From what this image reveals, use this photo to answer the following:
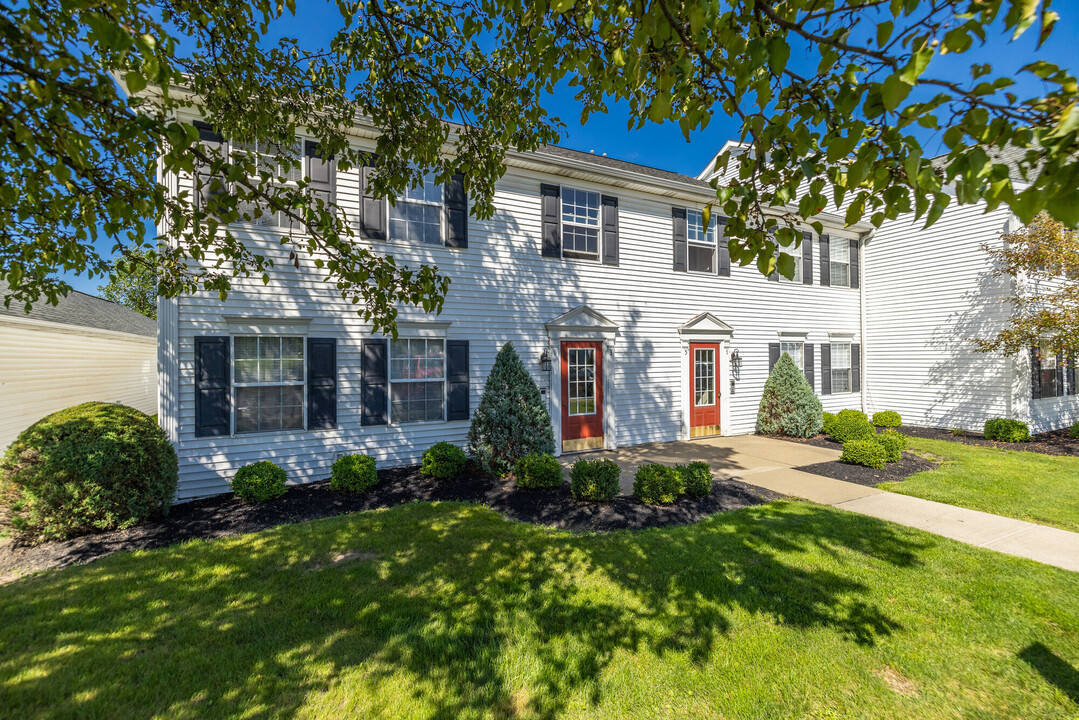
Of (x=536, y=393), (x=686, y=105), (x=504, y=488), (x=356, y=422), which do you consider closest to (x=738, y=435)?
(x=536, y=393)

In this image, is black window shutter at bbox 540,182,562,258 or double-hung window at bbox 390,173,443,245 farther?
black window shutter at bbox 540,182,562,258

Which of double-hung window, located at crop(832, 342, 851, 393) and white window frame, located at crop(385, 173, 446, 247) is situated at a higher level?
white window frame, located at crop(385, 173, 446, 247)

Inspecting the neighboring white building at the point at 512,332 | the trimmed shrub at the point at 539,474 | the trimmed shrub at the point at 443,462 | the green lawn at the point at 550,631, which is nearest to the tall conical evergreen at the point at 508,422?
the trimmed shrub at the point at 443,462

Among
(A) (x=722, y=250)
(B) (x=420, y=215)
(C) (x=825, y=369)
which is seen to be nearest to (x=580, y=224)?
(B) (x=420, y=215)

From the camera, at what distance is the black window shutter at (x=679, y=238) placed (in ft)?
34.8

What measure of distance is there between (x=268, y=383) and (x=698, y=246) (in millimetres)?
9983

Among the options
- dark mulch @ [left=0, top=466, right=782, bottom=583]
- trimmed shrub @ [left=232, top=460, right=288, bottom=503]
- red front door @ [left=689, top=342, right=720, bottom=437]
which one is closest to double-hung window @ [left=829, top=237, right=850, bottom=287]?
red front door @ [left=689, top=342, right=720, bottom=437]

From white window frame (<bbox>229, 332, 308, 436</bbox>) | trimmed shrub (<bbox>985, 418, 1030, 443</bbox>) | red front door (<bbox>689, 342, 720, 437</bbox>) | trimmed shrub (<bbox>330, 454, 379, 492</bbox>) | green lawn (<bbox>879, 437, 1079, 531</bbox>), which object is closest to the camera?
green lawn (<bbox>879, 437, 1079, 531</bbox>)

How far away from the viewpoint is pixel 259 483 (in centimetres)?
618

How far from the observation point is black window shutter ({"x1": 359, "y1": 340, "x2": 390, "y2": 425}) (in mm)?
7629

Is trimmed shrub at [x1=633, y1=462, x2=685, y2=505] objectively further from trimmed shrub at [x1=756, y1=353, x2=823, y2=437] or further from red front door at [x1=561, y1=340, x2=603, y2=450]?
trimmed shrub at [x1=756, y1=353, x2=823, y2=437]

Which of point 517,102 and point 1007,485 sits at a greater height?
point 517,102

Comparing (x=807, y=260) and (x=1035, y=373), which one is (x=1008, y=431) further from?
(x=807, y=260)

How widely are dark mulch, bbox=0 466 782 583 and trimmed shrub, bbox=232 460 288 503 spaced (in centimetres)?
14
